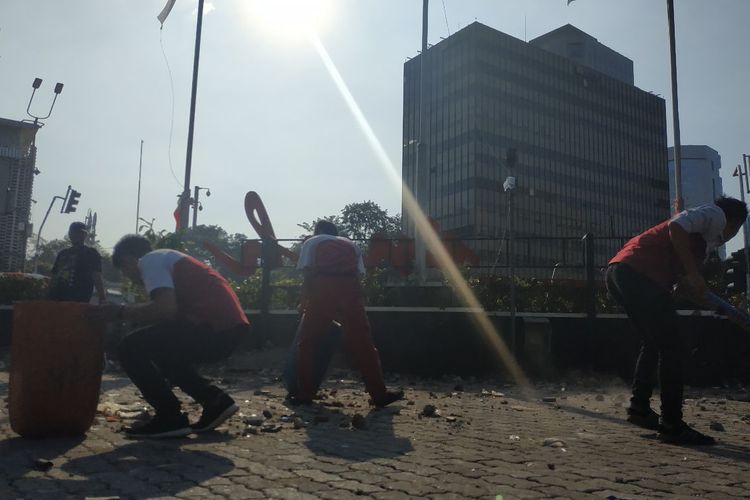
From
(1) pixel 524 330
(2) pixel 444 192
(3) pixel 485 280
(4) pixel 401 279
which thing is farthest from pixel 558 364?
(2) pixel 444 192

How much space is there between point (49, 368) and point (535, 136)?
8625 cm

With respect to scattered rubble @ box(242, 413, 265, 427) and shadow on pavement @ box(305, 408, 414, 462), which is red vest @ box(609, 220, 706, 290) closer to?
shadow on pavement @ box(305, 408, 414, 462)

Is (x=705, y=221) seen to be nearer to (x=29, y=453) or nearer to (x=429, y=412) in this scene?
(x=429, y=412)

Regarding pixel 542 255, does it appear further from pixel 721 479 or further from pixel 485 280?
pixel 721 479

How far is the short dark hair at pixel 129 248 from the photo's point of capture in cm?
413

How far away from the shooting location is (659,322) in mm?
4336

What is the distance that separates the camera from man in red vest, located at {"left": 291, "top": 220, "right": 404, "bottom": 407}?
531 centimetres

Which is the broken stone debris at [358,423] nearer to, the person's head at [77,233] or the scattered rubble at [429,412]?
the scattered rubble at [429,412]

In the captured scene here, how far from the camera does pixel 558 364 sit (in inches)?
335

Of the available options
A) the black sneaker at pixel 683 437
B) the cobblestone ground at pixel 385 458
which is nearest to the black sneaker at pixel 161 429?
the cobblestone ground at pixel 385 458

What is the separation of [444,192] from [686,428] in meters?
81.8

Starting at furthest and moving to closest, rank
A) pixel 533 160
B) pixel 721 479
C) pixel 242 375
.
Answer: pixel 533 160 < pixel 242 375 < pixel 721 479

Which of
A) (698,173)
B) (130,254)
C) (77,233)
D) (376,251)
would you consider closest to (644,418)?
(130,254)

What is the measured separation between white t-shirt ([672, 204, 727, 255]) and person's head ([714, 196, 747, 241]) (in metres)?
0.15
